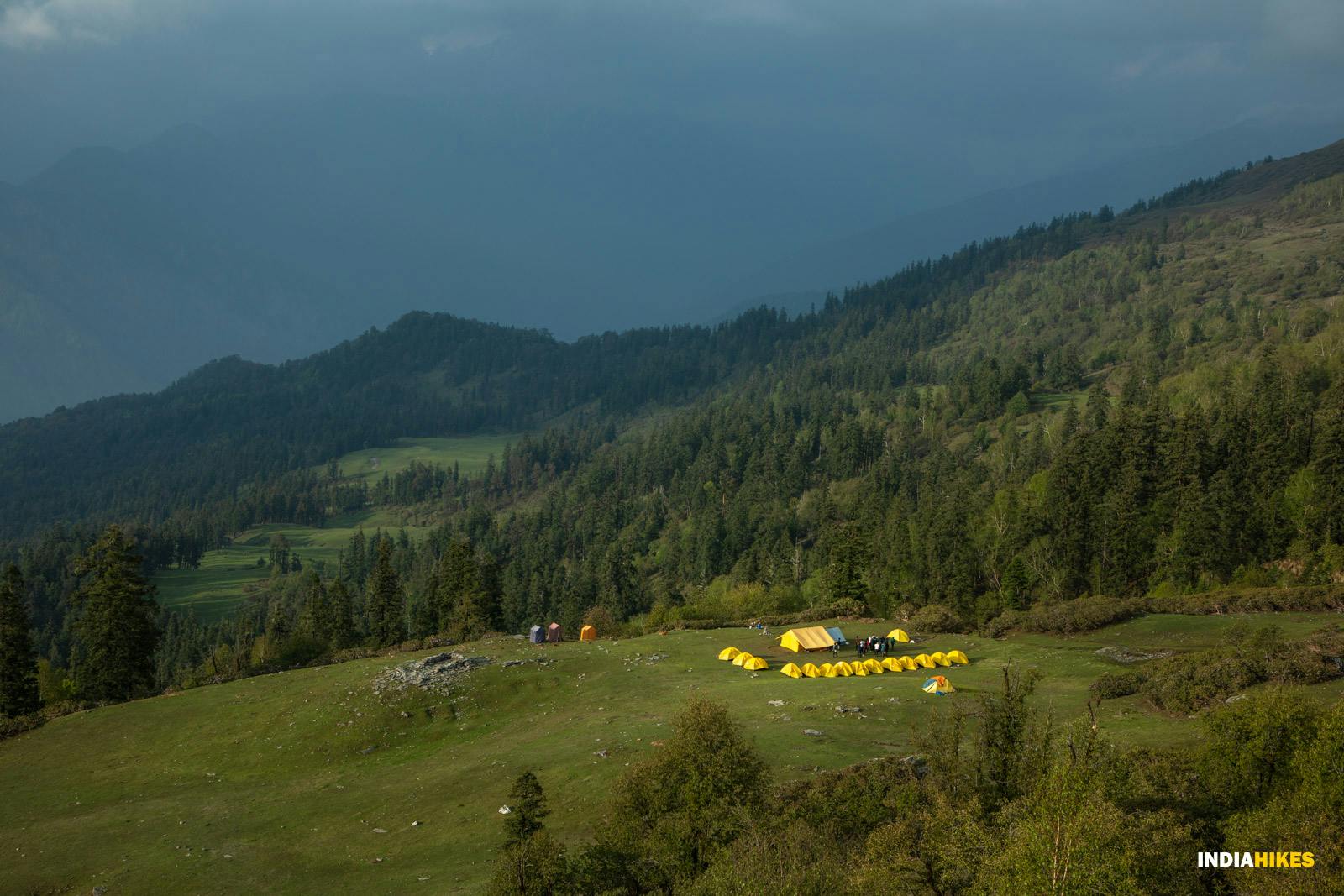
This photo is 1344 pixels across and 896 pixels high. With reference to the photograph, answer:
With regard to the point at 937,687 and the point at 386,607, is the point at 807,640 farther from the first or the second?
the point at 386,607

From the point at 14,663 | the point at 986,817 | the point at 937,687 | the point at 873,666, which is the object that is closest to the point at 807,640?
the point at 873,666

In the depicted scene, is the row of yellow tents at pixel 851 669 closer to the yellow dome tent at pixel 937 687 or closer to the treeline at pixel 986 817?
the yellow dome tent at pixel 937 687

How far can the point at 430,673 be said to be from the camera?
65125 mm

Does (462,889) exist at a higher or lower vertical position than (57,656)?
higher

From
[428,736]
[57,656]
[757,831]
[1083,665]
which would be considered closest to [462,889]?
[757,831]

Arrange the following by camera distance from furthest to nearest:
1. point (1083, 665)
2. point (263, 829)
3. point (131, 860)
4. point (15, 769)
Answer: point (1083, 665) → point (15, 769) → point (263, 829) → point (131, 860)

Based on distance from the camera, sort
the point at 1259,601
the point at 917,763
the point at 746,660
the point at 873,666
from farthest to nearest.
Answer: the point at 1259,601, the point at 746,660, the point at 873,666, the point at 917,763

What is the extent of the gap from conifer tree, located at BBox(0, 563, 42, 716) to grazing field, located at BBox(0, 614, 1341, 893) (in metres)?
13.7

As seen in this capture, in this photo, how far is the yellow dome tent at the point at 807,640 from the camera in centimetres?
7444

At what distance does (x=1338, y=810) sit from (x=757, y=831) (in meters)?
19.0

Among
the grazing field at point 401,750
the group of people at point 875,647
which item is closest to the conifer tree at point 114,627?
the grazing field at point 401,750

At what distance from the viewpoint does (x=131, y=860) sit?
136ft

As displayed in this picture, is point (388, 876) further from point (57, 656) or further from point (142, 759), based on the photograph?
point (57, 656)
